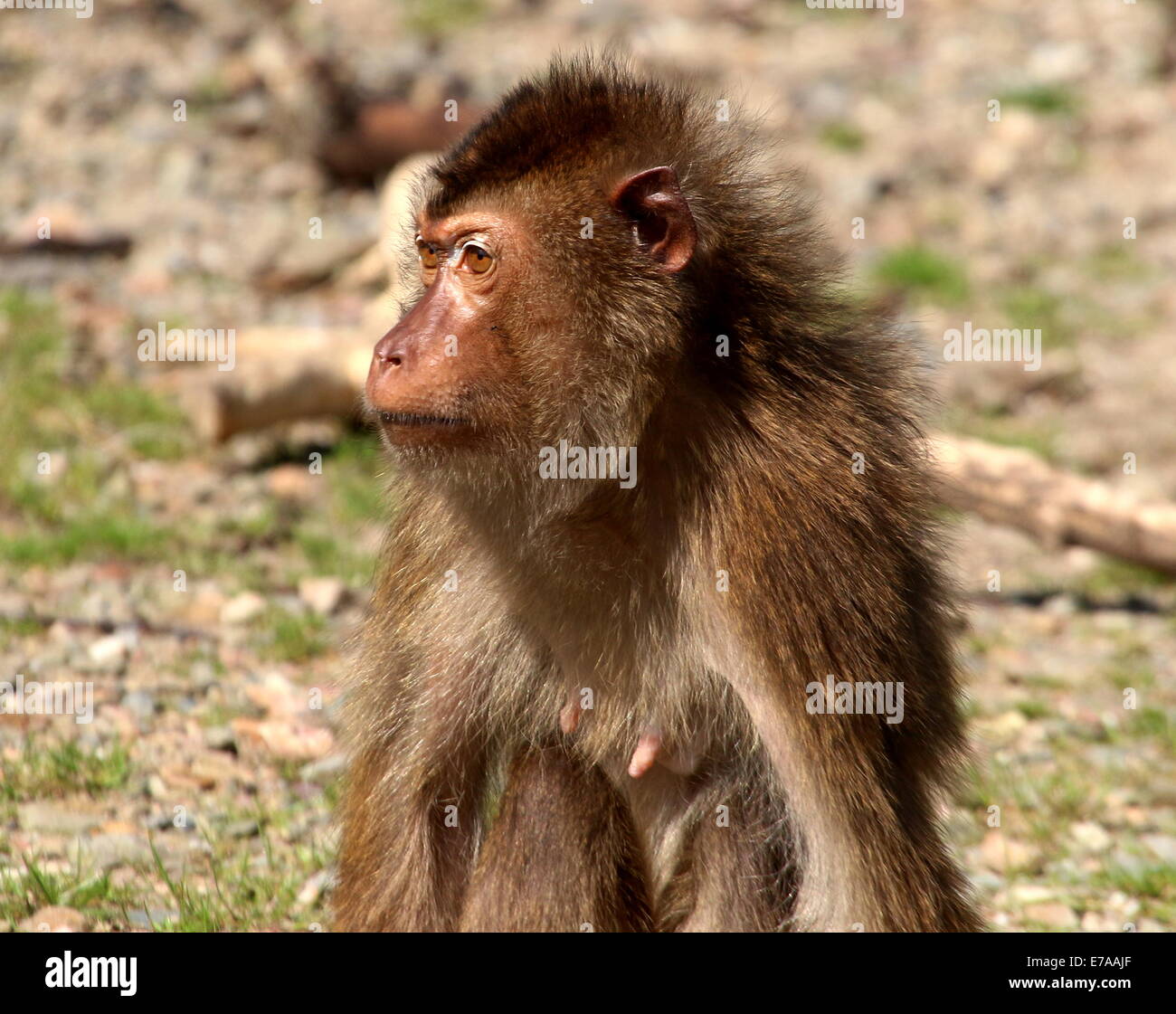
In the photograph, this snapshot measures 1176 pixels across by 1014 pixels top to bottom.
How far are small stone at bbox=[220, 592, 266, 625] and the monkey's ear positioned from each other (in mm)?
3403

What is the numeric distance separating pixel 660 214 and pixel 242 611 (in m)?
3.48

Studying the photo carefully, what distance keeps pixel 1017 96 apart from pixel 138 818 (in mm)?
11032

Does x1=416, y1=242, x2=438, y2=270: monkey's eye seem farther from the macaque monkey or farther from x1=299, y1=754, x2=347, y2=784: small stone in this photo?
x1=299, y1=754, x2=347, y2=784: small stone

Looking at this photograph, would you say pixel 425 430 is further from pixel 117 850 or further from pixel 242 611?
pixel 242 611

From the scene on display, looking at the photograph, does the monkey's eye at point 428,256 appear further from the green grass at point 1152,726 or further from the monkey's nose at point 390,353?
the green grass at point 1152,726

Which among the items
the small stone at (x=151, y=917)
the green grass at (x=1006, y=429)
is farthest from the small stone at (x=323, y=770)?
the green grass at (x=1006, y=429)

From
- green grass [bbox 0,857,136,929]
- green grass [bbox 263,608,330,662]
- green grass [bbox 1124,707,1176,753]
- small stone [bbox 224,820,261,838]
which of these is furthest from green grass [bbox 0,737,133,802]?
green grass [bbox 1124,707,1176,753]

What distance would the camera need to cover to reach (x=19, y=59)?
12.7m

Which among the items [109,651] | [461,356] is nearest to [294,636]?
[109,651]

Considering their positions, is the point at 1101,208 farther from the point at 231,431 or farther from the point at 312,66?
the point at 231,431

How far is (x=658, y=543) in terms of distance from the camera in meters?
3.85

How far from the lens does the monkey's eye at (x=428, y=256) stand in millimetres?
3912

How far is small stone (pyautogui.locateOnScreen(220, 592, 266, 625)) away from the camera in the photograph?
6.60 metres

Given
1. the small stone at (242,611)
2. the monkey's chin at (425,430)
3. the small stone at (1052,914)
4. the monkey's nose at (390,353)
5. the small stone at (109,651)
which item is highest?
the small stone at (242,611)
